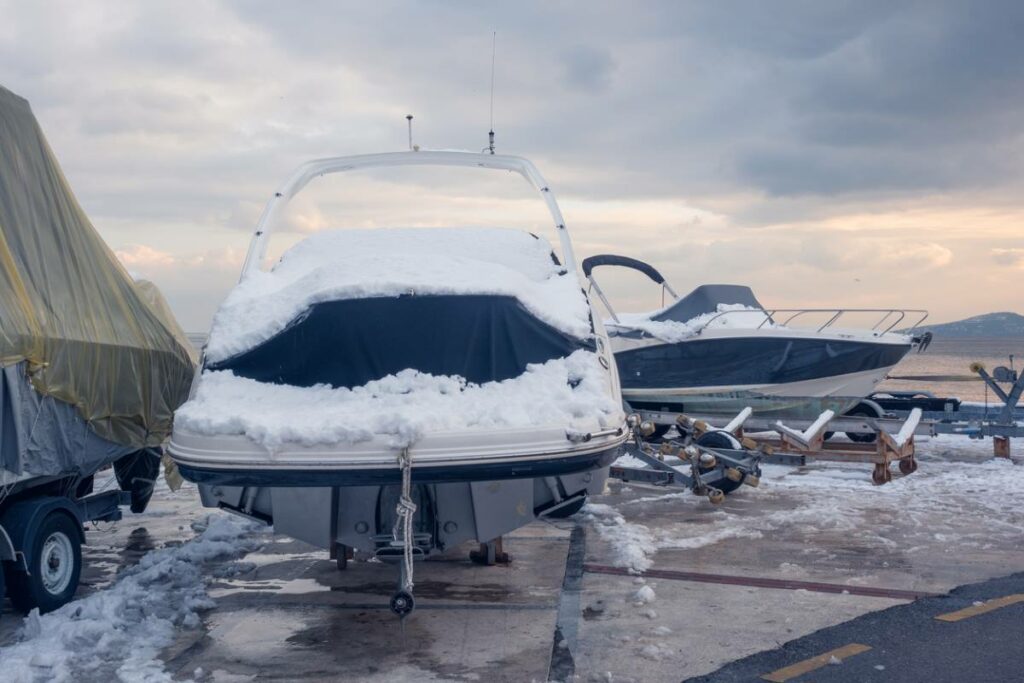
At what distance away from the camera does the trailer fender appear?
17.5 feet

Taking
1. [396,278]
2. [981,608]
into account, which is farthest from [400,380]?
[981,608]

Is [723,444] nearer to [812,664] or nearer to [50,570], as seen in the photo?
[812,664]

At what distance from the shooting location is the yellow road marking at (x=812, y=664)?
461 centimetres

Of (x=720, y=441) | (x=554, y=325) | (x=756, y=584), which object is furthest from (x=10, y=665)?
(x=720, y=441)

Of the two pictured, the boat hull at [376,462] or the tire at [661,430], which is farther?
the tire at [661,430]

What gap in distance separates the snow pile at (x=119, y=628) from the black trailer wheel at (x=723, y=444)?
186 inches

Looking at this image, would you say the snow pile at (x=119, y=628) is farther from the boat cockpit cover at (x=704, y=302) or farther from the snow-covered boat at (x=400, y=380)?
the boat cockpit cover at (x=704, y=302)

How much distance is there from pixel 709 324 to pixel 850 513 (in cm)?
451

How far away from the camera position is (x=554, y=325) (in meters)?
5.46

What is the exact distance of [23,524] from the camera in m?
5.38

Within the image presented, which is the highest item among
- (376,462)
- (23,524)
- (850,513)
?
(376,462)

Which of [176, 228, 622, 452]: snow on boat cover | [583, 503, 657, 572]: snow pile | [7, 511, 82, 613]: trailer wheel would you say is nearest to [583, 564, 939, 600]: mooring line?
[583, 503, 657, 572]: snow pile

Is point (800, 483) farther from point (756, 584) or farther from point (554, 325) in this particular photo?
point (554, 325)

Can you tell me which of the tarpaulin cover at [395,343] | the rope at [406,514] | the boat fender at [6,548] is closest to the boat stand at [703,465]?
the tarpaulin cover at [395,343]
